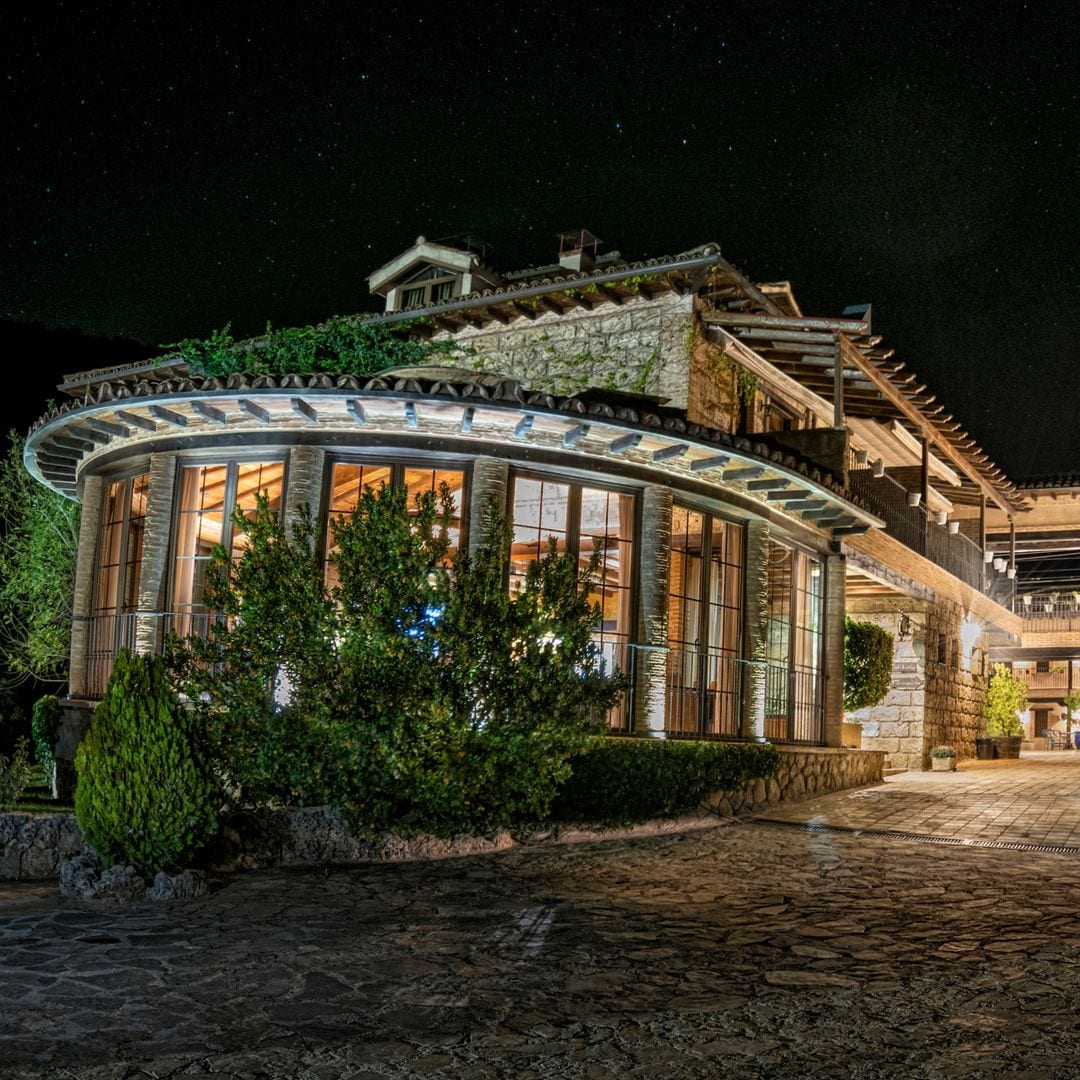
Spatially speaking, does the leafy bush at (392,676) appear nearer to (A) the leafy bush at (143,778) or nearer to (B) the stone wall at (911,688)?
(A) the leafy bush at (143,778)

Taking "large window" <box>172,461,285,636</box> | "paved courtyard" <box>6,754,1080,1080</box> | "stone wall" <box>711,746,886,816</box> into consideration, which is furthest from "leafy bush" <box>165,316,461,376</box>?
"paved courtyard" <box>6,754,1080,1080</box>

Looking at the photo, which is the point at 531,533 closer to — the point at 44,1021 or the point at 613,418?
the point at 613,418

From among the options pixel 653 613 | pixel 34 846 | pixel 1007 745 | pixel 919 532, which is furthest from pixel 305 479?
pixel 1007 745

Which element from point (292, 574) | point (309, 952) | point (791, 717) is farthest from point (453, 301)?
point (309, 952)

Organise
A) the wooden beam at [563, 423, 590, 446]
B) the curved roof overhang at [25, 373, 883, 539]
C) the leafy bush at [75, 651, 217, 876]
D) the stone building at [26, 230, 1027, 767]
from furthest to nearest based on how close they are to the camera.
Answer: the stone building at [26, 230, 1027, 767]
the wooden beam at [563, 423, 590, 446]
the curved roof overhang at [25, 373, 883, 539]
the leafy bush at [75, 651, 217, 876]

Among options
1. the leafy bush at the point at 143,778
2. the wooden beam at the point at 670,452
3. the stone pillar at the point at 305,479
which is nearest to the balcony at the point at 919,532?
the wooden beam at the point at 670,452

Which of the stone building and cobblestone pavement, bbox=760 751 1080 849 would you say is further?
the stone building

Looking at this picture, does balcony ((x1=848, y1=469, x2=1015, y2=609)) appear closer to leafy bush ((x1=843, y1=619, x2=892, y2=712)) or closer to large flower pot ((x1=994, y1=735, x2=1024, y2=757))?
leafy bush ((x1=843, y1=619, x2=892, y2=712))

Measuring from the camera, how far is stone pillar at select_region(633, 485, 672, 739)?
12.8 m

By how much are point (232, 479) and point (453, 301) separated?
599 cm

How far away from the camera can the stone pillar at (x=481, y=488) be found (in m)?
12.2

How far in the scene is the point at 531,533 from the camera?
43.3ft

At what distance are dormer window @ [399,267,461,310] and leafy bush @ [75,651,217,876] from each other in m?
16.7

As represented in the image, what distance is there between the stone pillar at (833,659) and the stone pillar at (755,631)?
1979 millimetres
